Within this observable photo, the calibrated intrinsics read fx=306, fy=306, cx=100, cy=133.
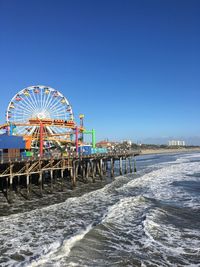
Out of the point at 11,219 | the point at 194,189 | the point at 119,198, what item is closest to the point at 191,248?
the point at 11,219

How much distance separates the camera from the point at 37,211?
68.9ft

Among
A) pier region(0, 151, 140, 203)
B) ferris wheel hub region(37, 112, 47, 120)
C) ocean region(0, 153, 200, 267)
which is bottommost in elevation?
ocean region(0, 153, 200, 267)

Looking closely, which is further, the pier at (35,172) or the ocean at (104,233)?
the pier at (35,172)

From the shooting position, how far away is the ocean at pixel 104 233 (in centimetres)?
1220

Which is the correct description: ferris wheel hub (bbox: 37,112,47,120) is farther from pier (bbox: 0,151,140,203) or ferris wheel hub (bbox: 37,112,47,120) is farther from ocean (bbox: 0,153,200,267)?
ocean (bbox: 0,153,200,267)

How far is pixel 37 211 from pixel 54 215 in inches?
71.1

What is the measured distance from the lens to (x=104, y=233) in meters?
15.6

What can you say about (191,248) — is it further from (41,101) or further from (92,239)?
(41,101)

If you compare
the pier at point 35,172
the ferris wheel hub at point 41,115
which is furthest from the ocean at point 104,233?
the ferris wheel hub at point 41,115

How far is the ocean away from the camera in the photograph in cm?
1220

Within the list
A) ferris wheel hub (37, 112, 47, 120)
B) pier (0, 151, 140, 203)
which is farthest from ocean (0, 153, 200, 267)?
ferris wheel hub (37, 112, 47, 120)

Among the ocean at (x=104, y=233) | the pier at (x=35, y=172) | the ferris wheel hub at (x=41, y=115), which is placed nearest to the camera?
the ocean at (x=104, y=233)

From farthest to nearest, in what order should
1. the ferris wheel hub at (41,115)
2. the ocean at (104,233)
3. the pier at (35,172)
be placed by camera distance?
the ferris wheel hub at (41,115), the pier at (35,172), the ocean at (104,233)

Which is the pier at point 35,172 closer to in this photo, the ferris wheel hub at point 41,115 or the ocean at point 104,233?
the ocean at point 104,233
